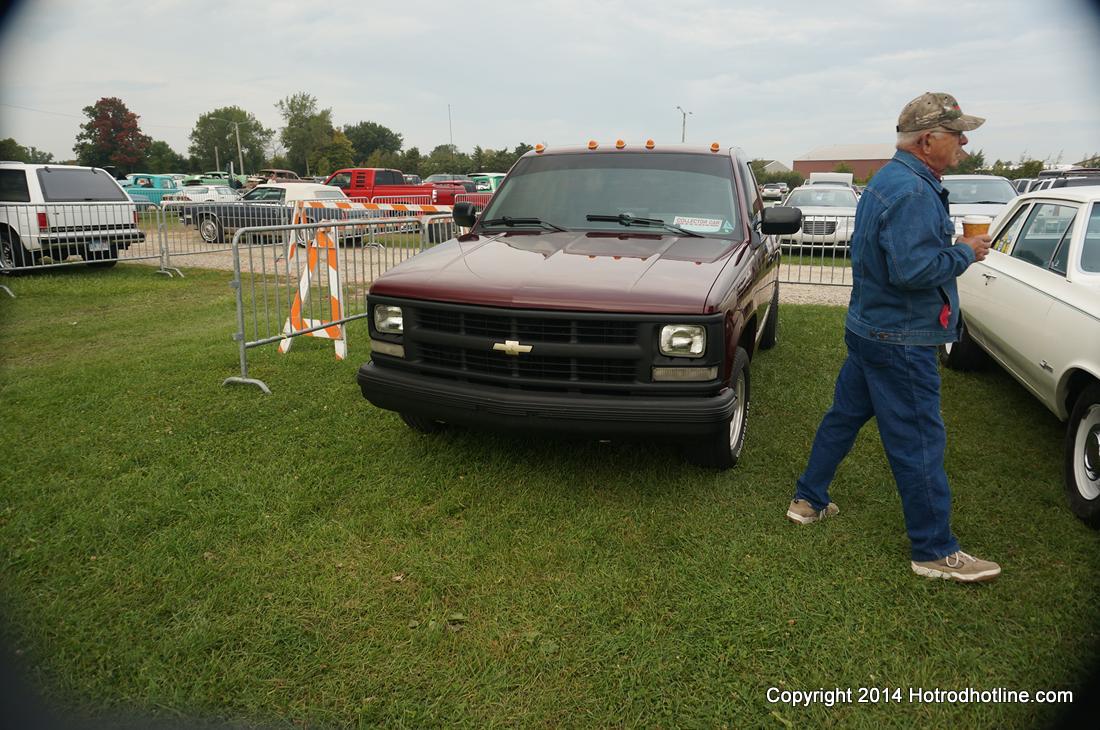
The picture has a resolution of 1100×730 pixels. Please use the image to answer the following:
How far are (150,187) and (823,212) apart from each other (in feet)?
108

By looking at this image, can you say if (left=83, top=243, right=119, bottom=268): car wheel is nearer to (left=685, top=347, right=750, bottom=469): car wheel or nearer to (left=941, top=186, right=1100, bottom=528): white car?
(left=685, top=347, right=750, bottom=469): car wheel

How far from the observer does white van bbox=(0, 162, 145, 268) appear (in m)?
11.1

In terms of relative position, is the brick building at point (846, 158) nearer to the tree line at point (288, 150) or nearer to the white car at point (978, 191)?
the tree line at point (288, 150)

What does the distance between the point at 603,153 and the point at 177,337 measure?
17.7 feet

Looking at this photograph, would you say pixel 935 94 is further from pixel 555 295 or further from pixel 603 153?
pixel 603 153

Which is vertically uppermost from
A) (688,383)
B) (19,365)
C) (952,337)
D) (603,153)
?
(603,153)

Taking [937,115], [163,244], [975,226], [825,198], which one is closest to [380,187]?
[163,244]

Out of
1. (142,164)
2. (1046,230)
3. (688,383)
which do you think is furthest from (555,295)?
(142,164)

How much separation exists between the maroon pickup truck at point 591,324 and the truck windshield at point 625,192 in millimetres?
16

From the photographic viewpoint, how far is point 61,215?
449 inches

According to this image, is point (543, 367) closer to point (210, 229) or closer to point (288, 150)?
point (210, 229)

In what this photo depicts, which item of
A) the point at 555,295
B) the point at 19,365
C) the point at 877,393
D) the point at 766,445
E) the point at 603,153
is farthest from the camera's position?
the point at 19,365

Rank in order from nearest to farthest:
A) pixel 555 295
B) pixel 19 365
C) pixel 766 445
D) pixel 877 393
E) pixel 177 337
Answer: pixel 877 393 → pixel 555 295 → pixel 766 445 → pixel 19 365 → pixel 177 337

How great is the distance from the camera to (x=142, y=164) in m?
79.1
